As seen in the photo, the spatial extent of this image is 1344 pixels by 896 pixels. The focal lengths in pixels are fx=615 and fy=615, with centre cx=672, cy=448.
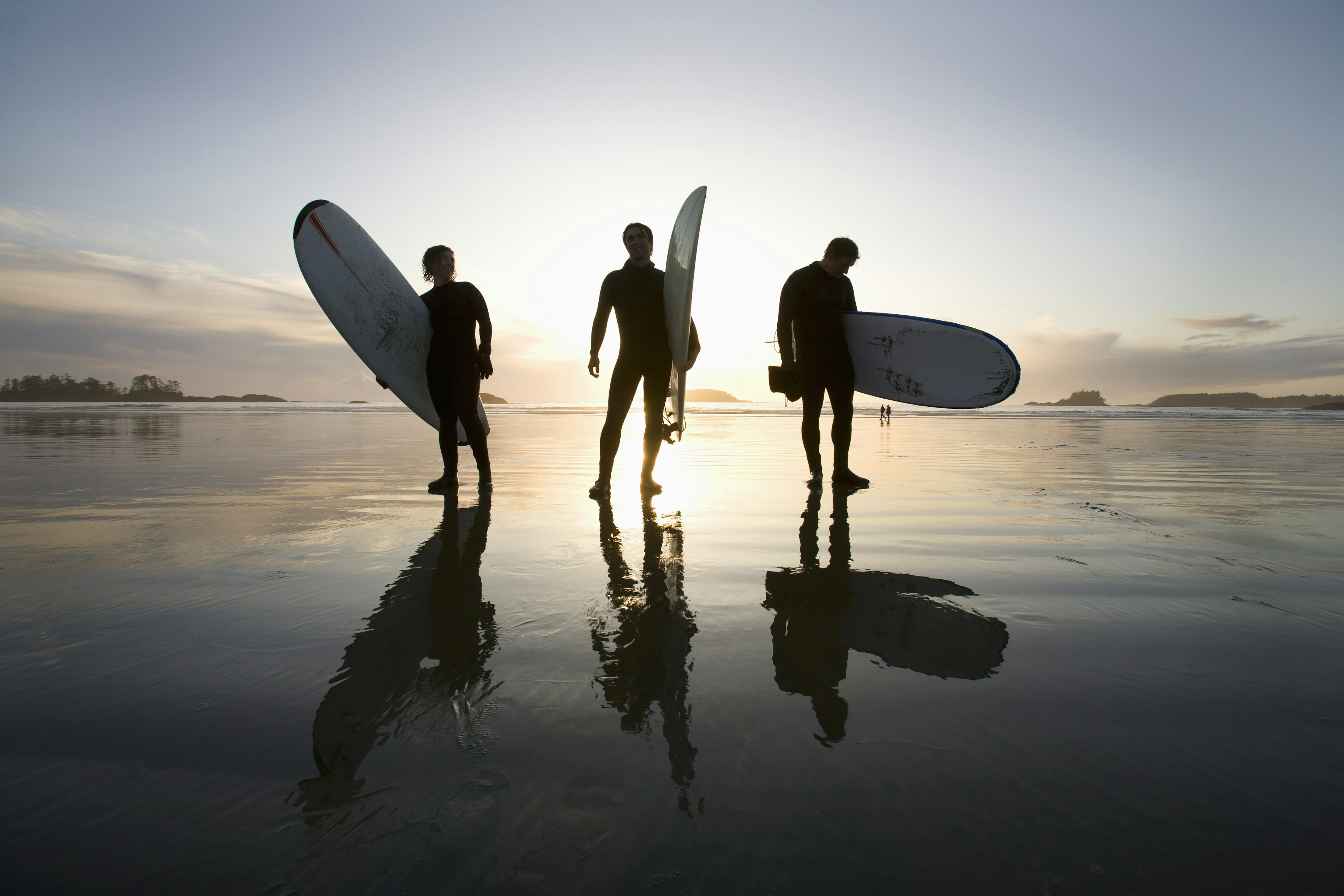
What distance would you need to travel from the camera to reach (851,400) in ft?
14.7

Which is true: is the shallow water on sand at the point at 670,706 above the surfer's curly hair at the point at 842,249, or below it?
below

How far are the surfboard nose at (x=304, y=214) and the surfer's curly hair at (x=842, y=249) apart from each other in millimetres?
3777

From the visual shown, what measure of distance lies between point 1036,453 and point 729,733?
7.47m

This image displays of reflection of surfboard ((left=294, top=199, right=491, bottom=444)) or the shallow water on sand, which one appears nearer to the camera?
the shallow water on sand

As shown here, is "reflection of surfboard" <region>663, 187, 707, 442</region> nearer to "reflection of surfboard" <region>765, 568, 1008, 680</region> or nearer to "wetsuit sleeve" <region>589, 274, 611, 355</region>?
"wetsuit sleeve" <region>589, 274, 611, 355</region>

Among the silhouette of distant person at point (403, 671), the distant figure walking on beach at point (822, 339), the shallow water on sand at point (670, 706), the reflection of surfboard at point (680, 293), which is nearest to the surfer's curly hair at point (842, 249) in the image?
the distant figure walking on beach at point (822, 339)

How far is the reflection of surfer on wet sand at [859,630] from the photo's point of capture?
1.33m

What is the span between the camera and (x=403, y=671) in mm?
1368

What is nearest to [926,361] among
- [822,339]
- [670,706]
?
[822,339]

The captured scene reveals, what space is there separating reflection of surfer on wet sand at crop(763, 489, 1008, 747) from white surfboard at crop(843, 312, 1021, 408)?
3.22 meters

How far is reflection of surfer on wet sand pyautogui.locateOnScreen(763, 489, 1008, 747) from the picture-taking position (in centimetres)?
133

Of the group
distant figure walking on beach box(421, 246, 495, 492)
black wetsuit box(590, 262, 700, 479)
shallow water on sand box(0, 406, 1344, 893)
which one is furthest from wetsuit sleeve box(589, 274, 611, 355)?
shallow water on sand box(0, 406, 1344, 893)

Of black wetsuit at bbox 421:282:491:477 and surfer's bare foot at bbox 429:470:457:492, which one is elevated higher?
black wetsuit at bbox 421:282:491:477

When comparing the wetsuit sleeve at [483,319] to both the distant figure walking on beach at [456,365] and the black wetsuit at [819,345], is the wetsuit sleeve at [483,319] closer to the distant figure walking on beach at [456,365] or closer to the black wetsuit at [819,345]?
the distant figure walking on beach at [456,365]
